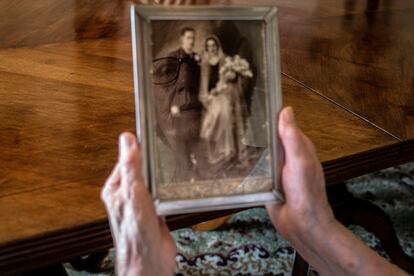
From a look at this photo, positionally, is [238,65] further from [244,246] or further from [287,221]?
[244,246]

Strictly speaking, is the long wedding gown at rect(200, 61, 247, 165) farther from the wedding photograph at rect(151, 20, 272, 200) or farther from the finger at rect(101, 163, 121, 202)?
the finger at rect(101, 163, 121, 202)

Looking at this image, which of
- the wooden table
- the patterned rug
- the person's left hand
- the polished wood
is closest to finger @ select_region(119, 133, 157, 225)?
the person's left hand

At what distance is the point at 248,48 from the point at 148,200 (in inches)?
8.2

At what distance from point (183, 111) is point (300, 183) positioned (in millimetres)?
155

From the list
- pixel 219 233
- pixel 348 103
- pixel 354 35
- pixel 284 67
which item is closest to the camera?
pixel 348 103

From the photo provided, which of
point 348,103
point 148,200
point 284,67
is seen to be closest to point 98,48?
point 284,67

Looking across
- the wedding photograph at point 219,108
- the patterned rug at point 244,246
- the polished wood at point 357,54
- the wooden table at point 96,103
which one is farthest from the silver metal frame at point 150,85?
the patterned rug at point 244,246

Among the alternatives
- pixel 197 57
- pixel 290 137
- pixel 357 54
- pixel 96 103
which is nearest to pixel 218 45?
pixel 197 57

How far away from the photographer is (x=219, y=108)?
55 cm

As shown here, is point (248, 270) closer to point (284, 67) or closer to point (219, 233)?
point (219, 233)

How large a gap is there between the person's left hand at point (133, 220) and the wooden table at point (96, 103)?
0.08 m

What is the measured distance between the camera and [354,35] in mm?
1263

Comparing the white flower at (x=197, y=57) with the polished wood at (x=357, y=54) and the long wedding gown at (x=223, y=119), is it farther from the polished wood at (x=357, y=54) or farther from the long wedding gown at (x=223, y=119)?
the polished wood at (x=357, y=54)

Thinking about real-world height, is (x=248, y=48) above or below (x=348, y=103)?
above
